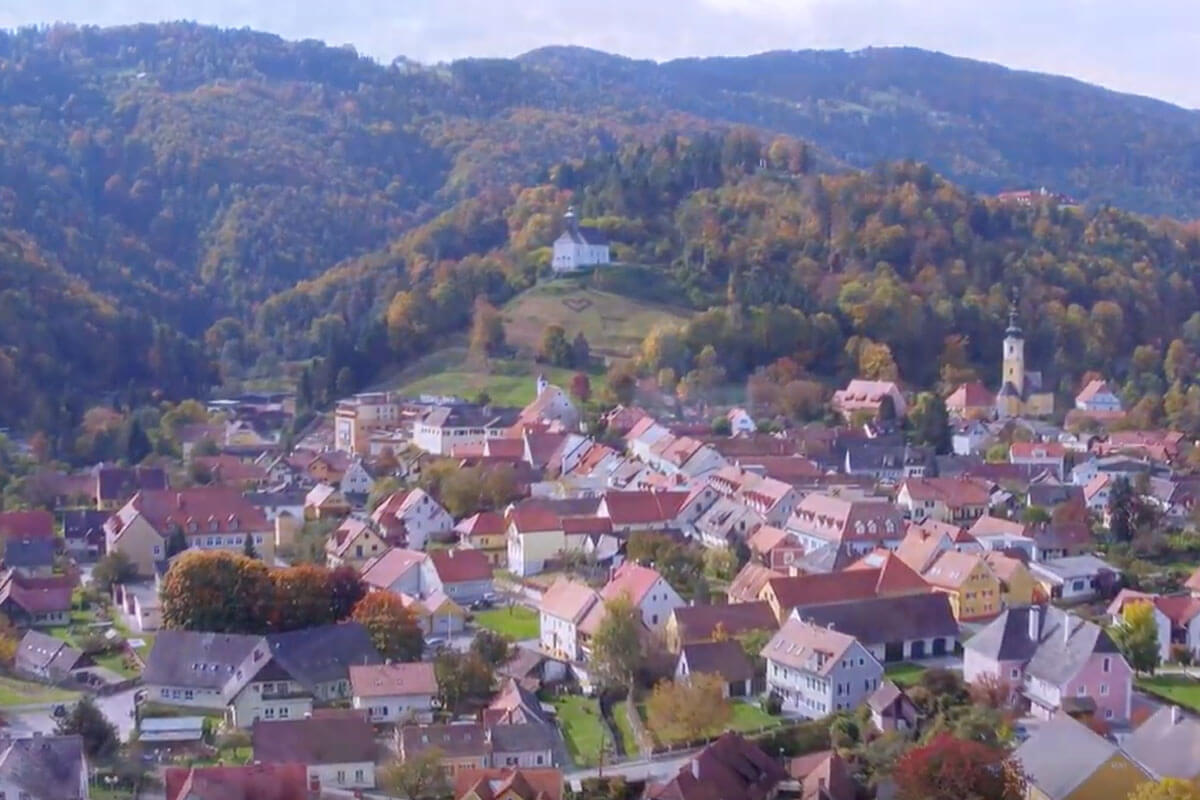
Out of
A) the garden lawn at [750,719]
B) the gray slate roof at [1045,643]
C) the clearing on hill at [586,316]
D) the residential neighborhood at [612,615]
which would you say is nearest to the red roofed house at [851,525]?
the residential neighborhood at [612,615]

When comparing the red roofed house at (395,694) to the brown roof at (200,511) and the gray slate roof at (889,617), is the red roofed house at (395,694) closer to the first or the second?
the gray slate roof at (889,617)

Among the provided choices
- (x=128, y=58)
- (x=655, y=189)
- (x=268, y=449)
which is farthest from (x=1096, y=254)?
(x=128, y=58)

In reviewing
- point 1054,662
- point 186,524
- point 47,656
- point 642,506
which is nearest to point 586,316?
point 642,506

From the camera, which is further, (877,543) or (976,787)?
(877,543)

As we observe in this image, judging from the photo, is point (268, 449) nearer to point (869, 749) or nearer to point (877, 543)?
Answer: point (877, 543)

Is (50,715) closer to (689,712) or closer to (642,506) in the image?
(689,712)

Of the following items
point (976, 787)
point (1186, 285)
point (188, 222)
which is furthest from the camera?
point (188, 222)

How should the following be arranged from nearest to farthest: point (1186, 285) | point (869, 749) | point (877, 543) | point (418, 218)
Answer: point (869, 749)
point (877, 543)
point (1186, 285)
point (418, 218)
